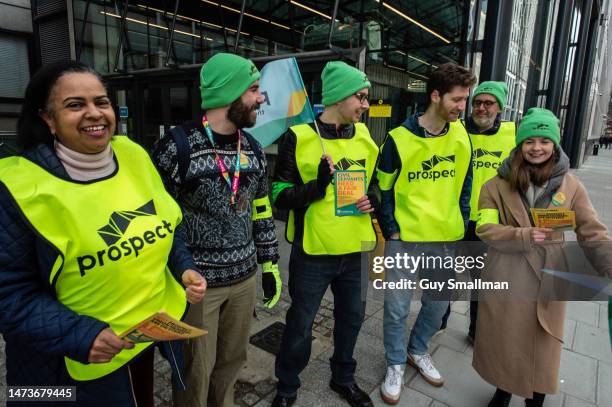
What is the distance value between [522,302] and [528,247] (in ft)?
1.15

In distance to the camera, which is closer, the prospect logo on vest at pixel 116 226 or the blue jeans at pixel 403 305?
the prospect logo on vest at pixel 116 226

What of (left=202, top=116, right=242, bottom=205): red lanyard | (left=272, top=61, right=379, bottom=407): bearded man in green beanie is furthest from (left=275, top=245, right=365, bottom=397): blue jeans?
(left=202, top=116, right=242, bottom=205): red lanyard

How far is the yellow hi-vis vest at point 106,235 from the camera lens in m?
1.22

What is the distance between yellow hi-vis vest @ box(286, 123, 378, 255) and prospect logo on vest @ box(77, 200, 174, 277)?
1.03 m

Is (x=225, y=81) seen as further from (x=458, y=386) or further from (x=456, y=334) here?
(x=456, y=334)

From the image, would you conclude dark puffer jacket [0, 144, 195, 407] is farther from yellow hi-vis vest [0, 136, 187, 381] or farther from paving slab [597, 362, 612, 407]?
paving slab [597, 362, 612, 407]

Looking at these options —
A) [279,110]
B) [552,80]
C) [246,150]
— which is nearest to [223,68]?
[246,150]

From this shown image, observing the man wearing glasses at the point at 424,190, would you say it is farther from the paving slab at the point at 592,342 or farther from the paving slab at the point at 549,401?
the paving slab at the point at 592,342

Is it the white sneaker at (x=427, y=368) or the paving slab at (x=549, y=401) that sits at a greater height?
the white sneaker at (x=427, y=368)

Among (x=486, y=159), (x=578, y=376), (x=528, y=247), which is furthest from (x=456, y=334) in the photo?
(x=528, y=247)

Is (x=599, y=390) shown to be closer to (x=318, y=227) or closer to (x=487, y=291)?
(x=487, y=291)

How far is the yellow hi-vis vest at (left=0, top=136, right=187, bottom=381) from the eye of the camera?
48.1 inches


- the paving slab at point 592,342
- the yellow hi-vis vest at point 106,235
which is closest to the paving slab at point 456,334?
the paving slab at point 592,342

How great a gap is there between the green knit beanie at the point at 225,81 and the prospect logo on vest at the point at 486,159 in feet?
6.65
